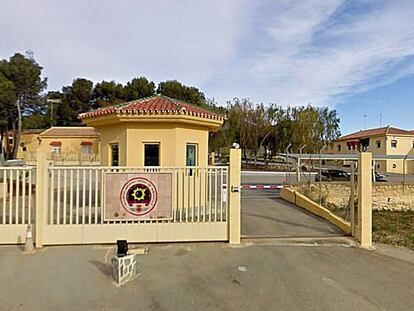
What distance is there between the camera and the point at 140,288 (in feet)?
17.0

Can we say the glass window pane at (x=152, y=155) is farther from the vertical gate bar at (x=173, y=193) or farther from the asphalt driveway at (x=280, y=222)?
the asphalt driveway at (x=280, y=222)

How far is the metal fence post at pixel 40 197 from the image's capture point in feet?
23.2

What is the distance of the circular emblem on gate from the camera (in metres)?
7.38

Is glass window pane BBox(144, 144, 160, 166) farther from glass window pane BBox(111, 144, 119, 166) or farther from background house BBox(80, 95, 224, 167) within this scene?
glass window pane BBox(111, 144, 119, 166)

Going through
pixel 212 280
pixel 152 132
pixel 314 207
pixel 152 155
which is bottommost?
pixel 212 280

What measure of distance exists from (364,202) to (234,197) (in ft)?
10.4

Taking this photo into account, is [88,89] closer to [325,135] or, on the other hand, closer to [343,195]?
[325,135]

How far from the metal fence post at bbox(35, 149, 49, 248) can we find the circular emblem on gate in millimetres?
1664

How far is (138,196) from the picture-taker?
744 centimetres

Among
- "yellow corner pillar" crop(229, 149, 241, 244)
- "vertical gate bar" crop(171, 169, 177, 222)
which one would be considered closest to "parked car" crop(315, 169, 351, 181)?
"yellow corner pillar" crop(229, 149, 241, 244)

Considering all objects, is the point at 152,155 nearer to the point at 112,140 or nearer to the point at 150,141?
the point at 150,141

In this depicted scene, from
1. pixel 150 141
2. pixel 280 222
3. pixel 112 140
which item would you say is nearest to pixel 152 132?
pixel 150 141

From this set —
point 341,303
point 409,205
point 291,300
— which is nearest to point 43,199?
point 291,300

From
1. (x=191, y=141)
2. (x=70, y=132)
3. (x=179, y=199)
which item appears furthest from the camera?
(x=70, y=132)
